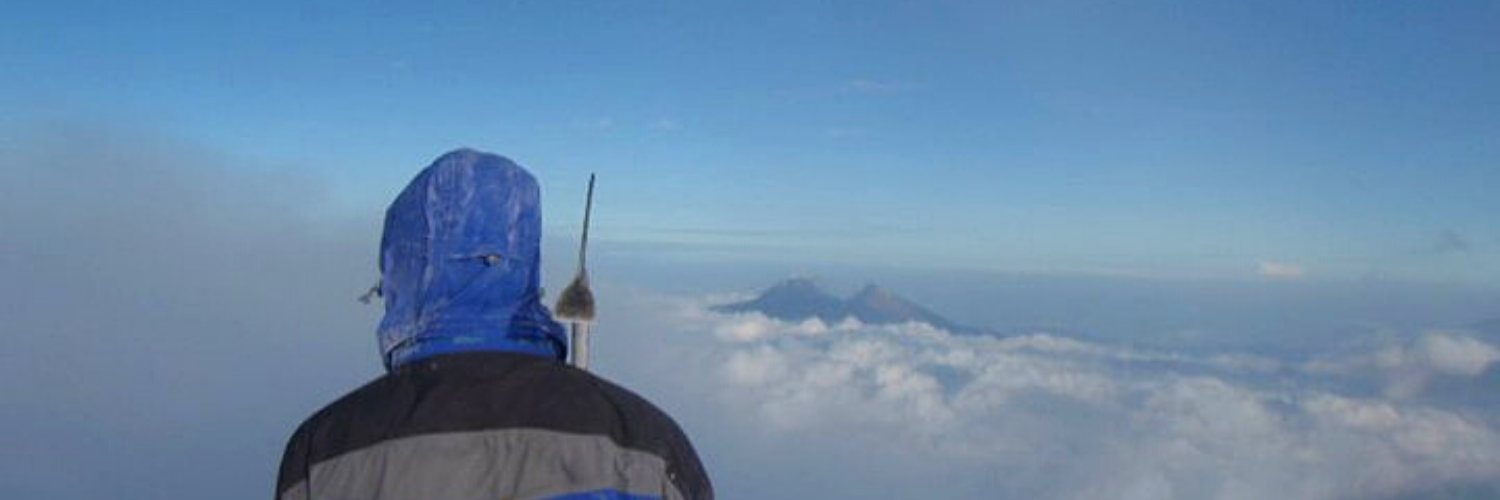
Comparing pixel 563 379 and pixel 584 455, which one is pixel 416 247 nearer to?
pixel 563 379

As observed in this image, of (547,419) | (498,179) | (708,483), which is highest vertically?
(498,179)

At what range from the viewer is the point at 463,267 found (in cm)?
405

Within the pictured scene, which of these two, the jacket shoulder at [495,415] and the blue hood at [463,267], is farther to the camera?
the blue hood at [463,267]

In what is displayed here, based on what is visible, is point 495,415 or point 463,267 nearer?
point 495,415

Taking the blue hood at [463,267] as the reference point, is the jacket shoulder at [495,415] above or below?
below

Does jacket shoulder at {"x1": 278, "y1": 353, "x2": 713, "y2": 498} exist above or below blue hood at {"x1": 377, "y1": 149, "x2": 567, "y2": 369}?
below

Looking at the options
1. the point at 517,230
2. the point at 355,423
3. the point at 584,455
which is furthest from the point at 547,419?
the point at 517,230

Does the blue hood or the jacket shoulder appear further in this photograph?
the blue hood

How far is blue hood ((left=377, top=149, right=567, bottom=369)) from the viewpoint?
Answer: 3.94 m

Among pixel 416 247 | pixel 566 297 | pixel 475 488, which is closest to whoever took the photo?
pixel 475 488

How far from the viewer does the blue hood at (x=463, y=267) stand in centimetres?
394

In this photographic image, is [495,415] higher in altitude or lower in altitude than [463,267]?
Answer: lower

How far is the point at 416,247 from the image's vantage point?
408cm

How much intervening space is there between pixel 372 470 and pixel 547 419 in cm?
55
